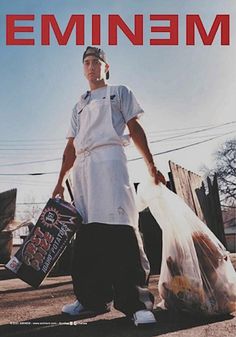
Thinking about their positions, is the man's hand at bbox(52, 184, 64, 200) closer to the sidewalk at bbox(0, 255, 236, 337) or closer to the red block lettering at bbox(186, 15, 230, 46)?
the sidewalk at bbox(0, 255, 236, 337)

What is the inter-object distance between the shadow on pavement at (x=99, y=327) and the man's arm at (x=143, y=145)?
2.26 ft

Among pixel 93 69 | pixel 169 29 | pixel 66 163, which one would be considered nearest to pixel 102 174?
pixel 66 163

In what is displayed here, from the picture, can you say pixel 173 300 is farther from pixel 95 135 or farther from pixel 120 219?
pixel 95 135

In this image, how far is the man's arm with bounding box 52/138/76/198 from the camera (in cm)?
244

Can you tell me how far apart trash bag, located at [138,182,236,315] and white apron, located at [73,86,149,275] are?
0.56ft

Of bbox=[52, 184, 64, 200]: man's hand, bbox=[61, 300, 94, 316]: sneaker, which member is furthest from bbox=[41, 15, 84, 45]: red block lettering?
bbox=[61, 300, 94, 316]: sneaker

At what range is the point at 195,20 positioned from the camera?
104 inches

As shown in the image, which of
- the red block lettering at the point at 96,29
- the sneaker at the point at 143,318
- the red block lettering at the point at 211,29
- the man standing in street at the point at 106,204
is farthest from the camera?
the red block lettering at the point at 211,29

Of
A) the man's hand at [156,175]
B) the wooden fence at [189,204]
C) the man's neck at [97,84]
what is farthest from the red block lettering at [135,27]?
the wooden fence at [189,204]

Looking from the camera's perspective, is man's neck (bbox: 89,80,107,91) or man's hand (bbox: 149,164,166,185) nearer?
man's hand (bbox: 149,164,166,185)

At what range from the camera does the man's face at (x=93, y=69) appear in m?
2.29

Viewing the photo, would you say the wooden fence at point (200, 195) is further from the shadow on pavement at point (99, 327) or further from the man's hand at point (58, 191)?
the shadow on pavement at point (99, 327)

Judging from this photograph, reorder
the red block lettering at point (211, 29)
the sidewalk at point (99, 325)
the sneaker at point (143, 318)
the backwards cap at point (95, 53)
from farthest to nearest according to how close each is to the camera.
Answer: the red block lettering at point (211, 29) < the backwards cap at point (95, 53) < the sneaker at point (143, 318) < the sidewalk at point (99, 325)

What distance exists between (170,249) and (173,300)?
0.90ft
